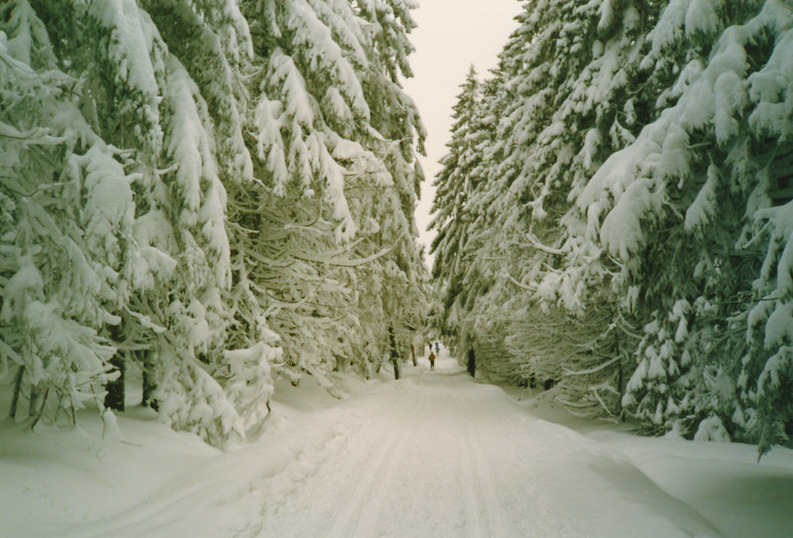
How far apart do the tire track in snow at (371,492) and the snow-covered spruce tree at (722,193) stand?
12.9 ft

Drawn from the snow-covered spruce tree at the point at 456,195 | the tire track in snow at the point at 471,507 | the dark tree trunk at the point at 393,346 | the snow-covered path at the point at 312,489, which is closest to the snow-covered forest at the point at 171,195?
the snow-covered path at the point at 312,489

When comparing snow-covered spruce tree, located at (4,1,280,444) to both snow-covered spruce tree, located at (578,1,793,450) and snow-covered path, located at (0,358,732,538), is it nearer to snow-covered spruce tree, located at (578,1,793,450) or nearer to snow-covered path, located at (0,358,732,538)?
snow-covered path, located at (0,358,732,538)

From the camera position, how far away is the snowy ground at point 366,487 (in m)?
4.41

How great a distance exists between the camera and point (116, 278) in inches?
173

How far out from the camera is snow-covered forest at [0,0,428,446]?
4.02m

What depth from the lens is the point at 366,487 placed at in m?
6.42

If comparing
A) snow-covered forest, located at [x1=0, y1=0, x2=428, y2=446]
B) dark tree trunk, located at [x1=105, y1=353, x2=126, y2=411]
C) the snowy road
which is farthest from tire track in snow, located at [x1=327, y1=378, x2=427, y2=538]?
dark tree trunk, located at [x1=105, y1=353, x2=126, y2=411]

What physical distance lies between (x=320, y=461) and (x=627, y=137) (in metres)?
8.68

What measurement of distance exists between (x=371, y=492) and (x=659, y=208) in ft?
16.1

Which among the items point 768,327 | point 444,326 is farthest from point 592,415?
point 444,326

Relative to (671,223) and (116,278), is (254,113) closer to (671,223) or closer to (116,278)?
(116,278)

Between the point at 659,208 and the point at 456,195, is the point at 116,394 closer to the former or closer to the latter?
Answer: the point at 659,208

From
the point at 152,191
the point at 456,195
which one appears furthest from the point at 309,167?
the point at 456,195

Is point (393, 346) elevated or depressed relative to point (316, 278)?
depressed
